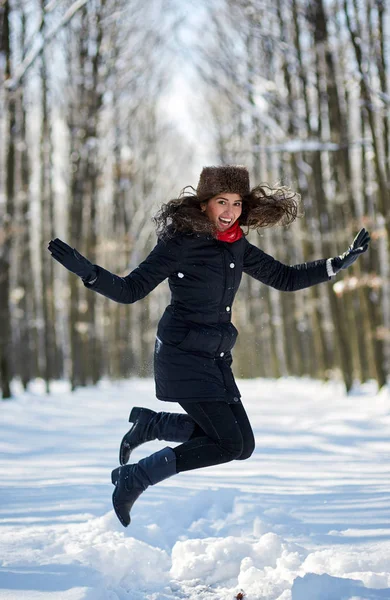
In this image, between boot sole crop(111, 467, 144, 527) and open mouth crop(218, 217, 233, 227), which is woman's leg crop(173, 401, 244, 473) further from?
open mouth crop(218, 217, 233, 227)

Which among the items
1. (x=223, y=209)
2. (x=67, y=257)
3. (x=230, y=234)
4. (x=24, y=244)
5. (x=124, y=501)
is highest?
(x=24, y=244)

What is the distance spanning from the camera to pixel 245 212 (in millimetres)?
4254

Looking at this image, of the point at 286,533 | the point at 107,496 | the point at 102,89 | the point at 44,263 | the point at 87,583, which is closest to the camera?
the point at 87,583

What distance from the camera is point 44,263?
21.7m

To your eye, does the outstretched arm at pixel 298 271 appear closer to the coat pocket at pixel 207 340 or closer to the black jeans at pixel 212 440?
the coat pocket at pixel 207 340

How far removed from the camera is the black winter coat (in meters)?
3.82

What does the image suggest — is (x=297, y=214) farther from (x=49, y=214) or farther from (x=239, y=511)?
(x=49, y=214)

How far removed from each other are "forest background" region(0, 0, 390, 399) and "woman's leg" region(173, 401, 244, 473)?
14.5ft

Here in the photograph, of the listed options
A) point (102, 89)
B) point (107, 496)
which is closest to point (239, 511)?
point (107, 496)

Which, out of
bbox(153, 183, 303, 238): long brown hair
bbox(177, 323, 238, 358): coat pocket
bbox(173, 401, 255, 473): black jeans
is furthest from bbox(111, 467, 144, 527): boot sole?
bbox(153, 183, 303, 238): long brown hair

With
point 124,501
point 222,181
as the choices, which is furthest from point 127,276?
point 124,501

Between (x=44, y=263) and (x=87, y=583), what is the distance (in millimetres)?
19148

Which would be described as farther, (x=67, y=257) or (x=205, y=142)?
(x=205, y=142)

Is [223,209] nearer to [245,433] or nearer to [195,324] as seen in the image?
[195,324]
